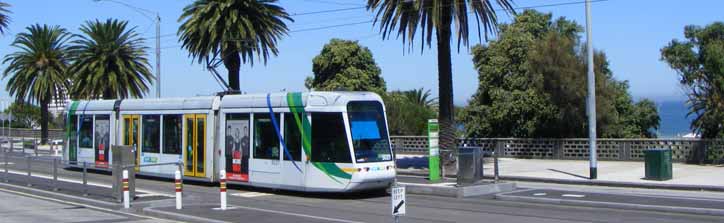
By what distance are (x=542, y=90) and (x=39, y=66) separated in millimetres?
35344

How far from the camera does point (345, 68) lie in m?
59.8

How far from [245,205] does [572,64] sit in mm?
20858

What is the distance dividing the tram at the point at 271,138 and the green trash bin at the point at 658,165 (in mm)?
9205

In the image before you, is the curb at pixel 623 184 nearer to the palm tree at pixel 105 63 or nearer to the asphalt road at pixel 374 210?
the asphalt road at pixel 374 210

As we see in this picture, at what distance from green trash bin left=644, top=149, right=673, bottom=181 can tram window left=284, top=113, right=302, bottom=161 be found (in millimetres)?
11401

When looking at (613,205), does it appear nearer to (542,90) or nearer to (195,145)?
(195,145)

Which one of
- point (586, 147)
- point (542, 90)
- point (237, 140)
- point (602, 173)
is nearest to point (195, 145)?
point (237, 140)

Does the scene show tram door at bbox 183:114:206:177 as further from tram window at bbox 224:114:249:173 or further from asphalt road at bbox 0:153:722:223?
asphalt road at bbox 0:153:722:223

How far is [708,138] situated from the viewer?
29641 millimetres

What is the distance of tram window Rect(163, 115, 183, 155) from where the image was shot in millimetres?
23406

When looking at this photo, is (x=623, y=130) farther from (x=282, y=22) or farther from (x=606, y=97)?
(x=282, y=22)

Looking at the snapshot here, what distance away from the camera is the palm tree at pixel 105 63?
45656 mm

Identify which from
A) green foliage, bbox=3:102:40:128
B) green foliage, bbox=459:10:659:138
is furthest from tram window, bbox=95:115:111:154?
green foliage, bbox=3:102:40:128

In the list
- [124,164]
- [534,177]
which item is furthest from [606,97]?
[124,164]
